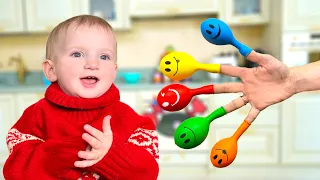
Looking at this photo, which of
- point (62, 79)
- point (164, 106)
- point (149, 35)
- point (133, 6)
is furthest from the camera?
point (149, 35)

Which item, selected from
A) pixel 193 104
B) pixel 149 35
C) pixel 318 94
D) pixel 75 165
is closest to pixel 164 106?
pixel 75 165

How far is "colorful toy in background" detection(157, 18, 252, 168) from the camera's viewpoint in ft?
2.26

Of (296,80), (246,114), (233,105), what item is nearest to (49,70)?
(233,105)

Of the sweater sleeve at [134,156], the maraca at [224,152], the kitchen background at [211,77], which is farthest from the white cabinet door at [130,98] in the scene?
the maraca at [224,152]

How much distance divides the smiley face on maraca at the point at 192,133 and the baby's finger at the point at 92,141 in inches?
7.2

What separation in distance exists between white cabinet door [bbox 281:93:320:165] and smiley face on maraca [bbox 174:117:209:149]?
6.95ft

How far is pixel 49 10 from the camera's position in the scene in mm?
2967

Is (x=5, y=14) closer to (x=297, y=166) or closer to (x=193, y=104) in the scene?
(x=193, y=104)

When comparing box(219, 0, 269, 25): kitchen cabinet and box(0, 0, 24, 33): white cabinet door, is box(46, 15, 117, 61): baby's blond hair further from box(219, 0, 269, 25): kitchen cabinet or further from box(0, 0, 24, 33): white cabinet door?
box(0, 0, 24, 33): white cabinet door

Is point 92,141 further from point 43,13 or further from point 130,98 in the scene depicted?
point 43,13

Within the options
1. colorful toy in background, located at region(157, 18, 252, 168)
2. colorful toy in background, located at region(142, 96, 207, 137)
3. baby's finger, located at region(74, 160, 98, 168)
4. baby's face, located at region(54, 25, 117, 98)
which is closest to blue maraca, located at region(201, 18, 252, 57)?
colorful toy in background, located at region(157, 18, 252, 168)

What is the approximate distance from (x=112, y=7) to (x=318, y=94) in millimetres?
1751

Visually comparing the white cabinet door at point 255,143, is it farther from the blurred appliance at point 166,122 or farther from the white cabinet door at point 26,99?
the white cabinet door at point 26,99

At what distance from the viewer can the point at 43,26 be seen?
2.99 meters
